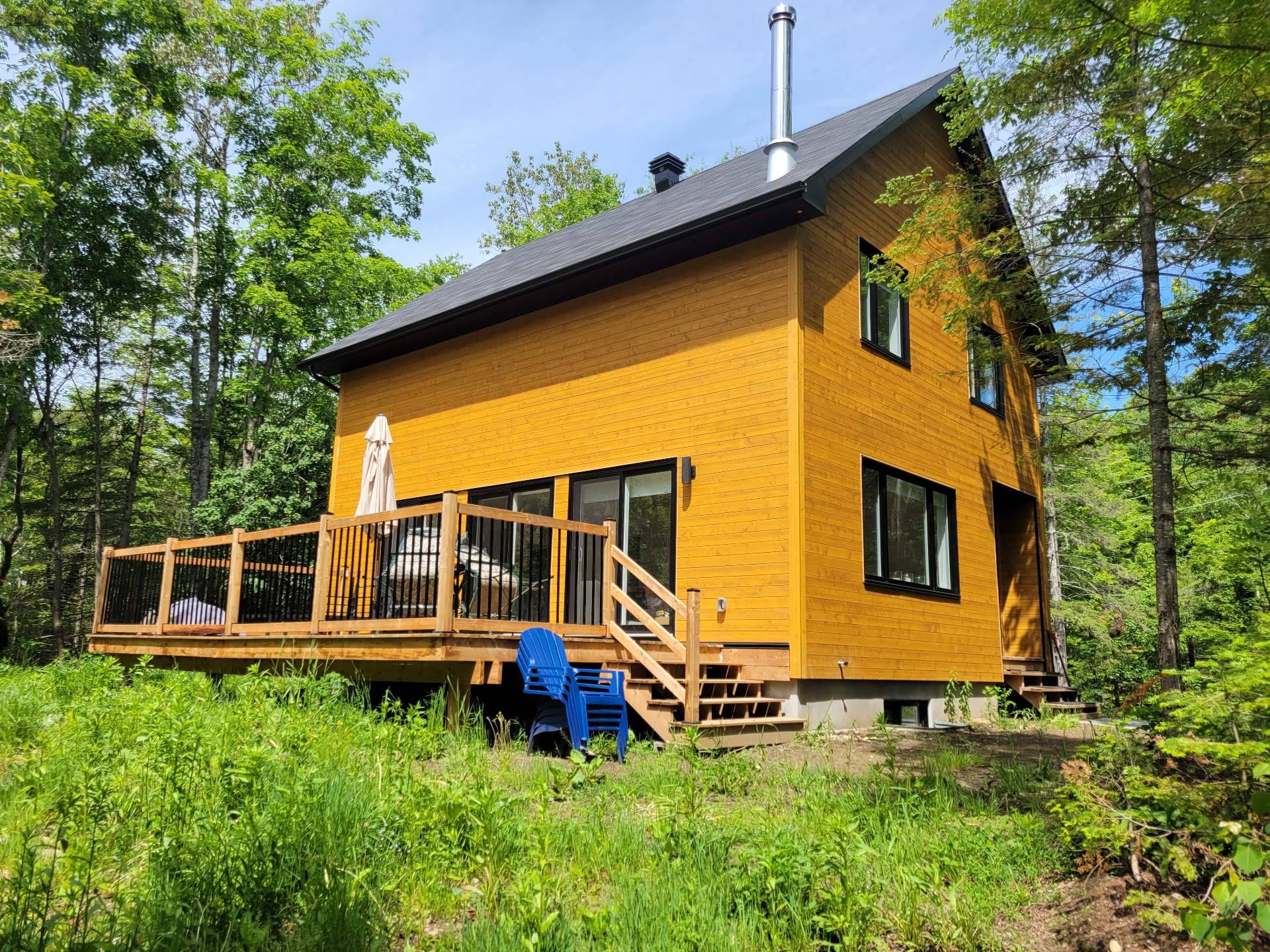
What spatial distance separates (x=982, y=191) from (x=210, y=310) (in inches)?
789

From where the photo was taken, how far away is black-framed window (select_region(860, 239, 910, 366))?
10.6 metres

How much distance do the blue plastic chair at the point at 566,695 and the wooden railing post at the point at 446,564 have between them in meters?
0.65

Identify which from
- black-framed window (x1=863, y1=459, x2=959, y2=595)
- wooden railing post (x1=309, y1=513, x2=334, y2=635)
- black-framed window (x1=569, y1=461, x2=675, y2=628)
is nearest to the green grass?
wooden railing post (x1=309, y1=513, x2=334, y2=635)

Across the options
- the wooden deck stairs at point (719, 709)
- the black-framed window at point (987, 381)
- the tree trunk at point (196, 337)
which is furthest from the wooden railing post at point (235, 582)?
the tree trunk at point (196, 337)

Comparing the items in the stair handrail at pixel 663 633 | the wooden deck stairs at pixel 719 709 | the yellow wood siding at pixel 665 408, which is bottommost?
the wooden deck stairs at pixel 719 709

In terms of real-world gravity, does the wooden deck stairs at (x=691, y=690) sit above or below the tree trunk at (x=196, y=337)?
below

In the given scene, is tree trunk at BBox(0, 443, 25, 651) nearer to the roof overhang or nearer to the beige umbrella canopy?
the roof overhang

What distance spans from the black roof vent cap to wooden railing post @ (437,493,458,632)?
369 inches

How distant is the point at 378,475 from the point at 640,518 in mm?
2975

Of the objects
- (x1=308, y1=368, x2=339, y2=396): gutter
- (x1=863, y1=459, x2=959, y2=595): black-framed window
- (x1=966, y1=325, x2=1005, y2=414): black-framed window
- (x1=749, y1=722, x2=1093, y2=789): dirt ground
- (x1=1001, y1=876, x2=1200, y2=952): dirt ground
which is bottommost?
(x1=1001, y1=876, x2=1200, y2=952): dirt ground

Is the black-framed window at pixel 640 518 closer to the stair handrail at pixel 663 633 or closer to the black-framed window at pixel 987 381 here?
the stair handrail at pixel 663 633

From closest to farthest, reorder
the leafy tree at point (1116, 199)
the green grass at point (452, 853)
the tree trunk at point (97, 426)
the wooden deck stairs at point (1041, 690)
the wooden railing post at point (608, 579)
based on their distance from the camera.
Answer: the green grass at point (452, 853) → the leafy tree at point (1116, 199) → the wooden railing post at point (608, 579) → the wooden deck stairs at point (1041, 690) → the tree trunk at point (97, 426)

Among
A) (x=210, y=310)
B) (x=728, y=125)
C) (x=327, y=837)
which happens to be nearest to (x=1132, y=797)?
(x=327, y=837)

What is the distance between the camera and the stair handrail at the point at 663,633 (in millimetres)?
7316
